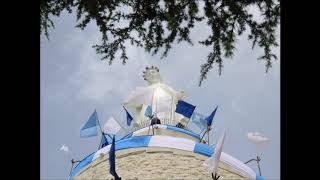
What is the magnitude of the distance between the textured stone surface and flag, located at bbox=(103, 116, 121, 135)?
2508 mm

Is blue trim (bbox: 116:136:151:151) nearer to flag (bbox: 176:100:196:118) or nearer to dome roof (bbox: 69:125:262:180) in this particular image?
dome roof (bbox: 69:125:262:180)

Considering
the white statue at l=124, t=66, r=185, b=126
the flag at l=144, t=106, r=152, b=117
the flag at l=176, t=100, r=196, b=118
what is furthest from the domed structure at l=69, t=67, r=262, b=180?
the flag at l=144, t=106, r=152, b=117

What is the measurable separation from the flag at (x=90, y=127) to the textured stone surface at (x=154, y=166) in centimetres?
182

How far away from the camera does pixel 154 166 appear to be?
15625 mm

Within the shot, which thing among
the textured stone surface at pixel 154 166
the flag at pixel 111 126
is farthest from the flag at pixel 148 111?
the textured stone surface at pixel 154 166

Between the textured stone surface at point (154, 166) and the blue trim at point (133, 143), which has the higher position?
the blue trim at point (133, 143)

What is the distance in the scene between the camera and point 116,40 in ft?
14.6

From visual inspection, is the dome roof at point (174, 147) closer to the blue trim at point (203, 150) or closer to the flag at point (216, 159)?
the blue trim at point (203, 150)

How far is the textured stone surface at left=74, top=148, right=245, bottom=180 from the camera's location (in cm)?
1510

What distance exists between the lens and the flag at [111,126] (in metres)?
19.3
